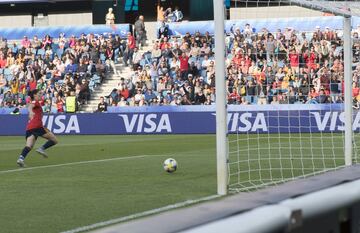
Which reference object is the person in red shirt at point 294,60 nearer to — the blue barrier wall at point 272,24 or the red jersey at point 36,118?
the blue barrier wall at point 272,24

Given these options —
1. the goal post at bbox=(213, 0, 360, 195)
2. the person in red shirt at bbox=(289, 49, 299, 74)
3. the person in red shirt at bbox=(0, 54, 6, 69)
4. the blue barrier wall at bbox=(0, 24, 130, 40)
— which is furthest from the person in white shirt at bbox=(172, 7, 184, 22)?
the person in red shirt at bbox=(289, 49, 299, 74)

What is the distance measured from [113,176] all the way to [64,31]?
28736mm

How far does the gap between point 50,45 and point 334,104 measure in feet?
60.3

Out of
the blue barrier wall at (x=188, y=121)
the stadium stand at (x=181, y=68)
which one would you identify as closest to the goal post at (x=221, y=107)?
the stadium stand at (x=181, y=68)

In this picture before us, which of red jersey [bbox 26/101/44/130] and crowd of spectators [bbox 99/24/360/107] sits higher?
crowd of spectators [bbox 99/24/360/107]

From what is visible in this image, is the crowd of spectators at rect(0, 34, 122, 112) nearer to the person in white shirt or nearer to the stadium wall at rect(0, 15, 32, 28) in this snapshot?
the person in white shirt

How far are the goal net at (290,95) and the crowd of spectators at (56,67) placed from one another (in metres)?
9.58

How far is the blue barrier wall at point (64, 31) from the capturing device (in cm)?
4241

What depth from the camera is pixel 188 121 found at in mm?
33125

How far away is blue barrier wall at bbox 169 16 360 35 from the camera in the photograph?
3080 centimetres

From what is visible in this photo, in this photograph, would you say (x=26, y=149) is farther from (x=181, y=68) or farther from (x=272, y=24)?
(x=272, y=24)

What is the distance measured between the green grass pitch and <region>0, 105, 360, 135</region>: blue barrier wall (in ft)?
6.52

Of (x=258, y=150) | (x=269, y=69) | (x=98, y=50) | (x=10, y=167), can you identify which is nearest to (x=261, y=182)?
(x=10, y=167)

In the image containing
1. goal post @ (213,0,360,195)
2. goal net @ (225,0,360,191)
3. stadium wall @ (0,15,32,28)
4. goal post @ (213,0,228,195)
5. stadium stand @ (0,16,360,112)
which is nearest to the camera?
goal post @ (213,0,228,195)
